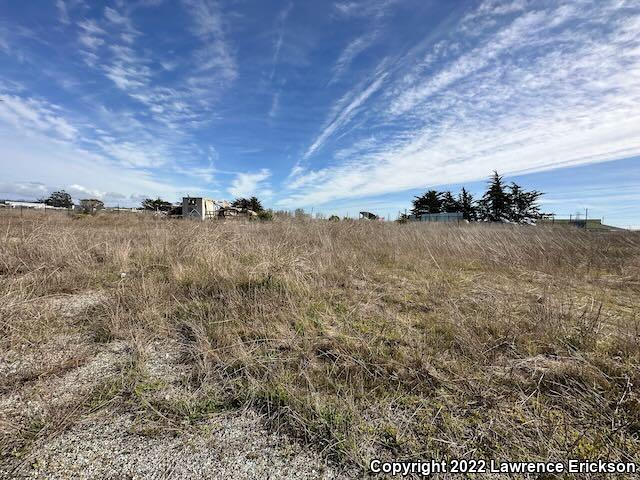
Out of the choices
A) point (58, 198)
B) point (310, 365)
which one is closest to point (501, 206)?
point (310, 365)

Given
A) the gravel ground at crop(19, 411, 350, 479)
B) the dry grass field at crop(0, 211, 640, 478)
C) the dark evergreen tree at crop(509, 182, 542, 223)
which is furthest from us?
the dark evergreen tree at crop(509, 182, 542, 223)

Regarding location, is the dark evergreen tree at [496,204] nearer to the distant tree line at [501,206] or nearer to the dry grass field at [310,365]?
the distant tree line at [501,206]

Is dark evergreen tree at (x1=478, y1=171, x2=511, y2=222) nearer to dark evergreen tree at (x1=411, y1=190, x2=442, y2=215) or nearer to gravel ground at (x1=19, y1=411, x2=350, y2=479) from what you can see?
dark evergreen tree at (x1=411, y1=190, x2=442, y2=215)

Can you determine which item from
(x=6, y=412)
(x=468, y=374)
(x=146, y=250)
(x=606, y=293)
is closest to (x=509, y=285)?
(x=606, y=293)

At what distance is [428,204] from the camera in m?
35.0

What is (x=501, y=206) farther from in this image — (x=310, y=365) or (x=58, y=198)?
(x=58, y=198)

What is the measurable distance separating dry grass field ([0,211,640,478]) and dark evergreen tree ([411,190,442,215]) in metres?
32.3

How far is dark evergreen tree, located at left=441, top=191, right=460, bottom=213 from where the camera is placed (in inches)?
1271

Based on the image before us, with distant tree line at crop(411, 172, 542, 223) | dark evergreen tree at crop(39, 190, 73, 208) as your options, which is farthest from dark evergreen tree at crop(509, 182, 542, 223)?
dark evergreen tree at crop(39, 190, 73, 208)

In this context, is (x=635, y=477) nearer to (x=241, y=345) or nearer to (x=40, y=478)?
(x=241, y=345)

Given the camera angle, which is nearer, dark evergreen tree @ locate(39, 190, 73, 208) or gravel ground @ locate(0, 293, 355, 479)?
gravel ground @ locate(0, 293, 355, 479)

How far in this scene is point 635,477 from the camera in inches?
44.8

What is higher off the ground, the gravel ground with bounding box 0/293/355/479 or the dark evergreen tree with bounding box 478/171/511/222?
the dark evergreen tree with bounding box 478/171/511/222

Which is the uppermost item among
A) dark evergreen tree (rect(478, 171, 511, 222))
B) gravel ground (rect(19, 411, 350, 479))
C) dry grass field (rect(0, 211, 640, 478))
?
dark evergreen tree (rect(478, 171, 511, 222))
